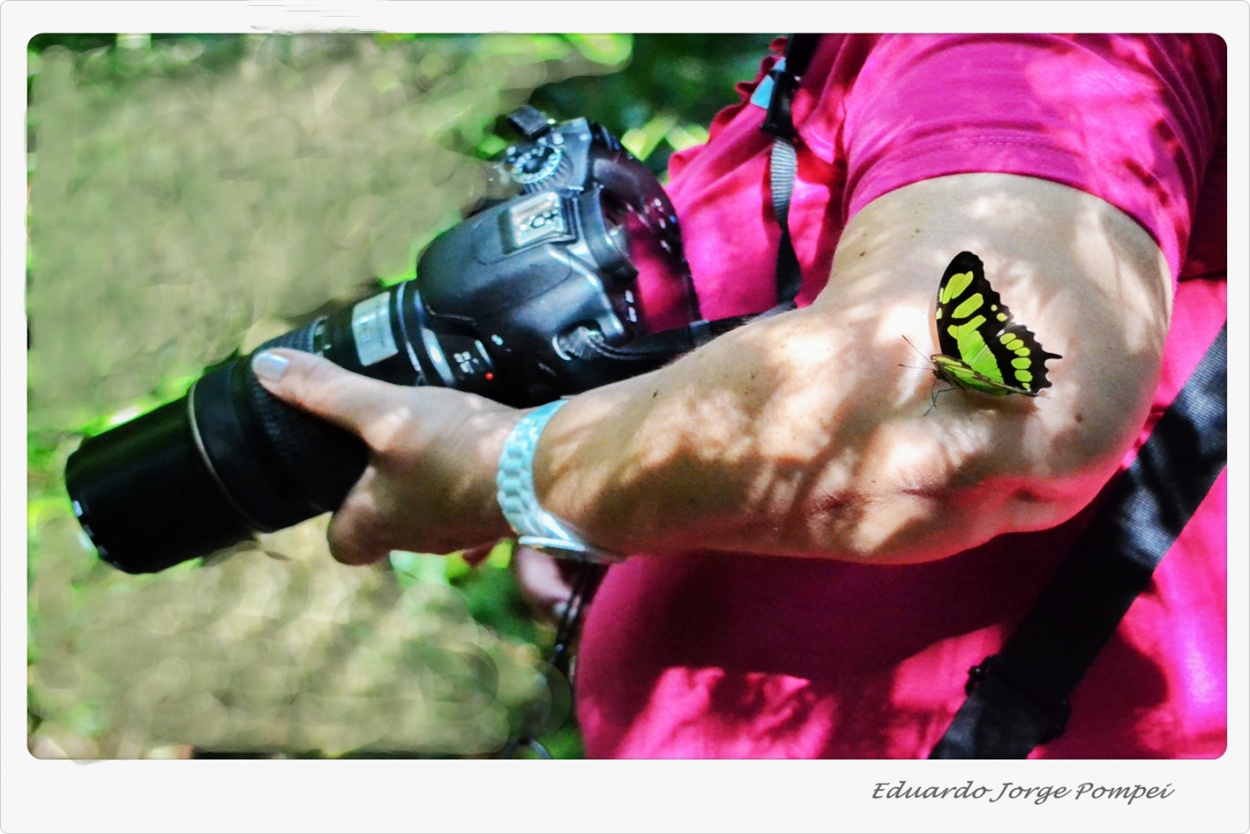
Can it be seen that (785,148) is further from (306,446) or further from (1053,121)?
(306,446)

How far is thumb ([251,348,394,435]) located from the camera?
95 cm

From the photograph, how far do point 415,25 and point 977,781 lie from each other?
2.73 ft

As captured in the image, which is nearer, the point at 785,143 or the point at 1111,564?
the point at 1111,564

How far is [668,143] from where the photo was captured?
139cm

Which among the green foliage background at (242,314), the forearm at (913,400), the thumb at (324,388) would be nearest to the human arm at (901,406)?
the forearm at (913,400)

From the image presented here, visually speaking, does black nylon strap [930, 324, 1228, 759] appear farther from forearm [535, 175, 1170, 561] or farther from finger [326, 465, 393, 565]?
finger [326, 465, 393, 565]

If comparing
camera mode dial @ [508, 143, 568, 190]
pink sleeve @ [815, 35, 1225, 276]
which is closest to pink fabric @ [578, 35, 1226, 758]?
pink sleeve @ [815, 35, 1225, 276]

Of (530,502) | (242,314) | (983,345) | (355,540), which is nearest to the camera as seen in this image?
(983,345)

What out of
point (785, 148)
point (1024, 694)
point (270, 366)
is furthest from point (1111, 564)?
point (270, 366)

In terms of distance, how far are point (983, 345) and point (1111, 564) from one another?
31 cm

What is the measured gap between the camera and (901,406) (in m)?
0.63

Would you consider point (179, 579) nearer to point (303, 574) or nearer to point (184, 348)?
point (303, 574)

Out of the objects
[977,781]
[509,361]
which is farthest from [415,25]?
[977,781]

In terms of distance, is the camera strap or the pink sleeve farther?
the camera strap
